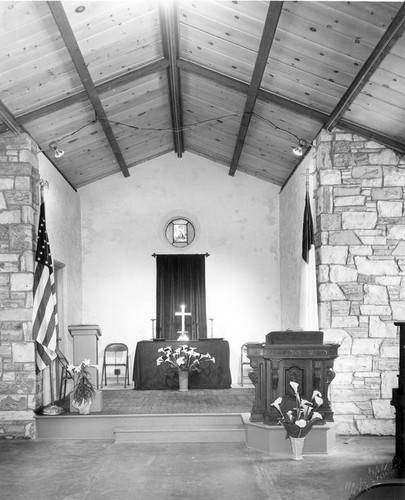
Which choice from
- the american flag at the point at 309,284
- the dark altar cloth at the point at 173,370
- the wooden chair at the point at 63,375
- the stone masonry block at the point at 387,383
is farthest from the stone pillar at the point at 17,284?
the stone masonry block at the point at 387,383

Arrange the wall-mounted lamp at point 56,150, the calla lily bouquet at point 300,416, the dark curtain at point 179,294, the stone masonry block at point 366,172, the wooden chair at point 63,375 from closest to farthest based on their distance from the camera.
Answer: the calla lily bouquet at point 300,416
the stone masonry block at point 366,172
the wall-mounted lamp at point 56,150
the wooden chair at point 63,375
the dark curtain at point 179,294

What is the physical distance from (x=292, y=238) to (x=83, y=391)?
407 cm

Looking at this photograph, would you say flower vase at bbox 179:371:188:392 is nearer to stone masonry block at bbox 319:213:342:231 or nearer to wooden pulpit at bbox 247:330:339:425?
wooden pulpit at bbox 247:330:339:425

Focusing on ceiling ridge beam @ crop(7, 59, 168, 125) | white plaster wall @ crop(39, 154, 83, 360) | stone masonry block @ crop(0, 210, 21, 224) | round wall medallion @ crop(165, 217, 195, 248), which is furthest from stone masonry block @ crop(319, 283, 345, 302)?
round wall medallion @ crop(165, 217, 195, 248)

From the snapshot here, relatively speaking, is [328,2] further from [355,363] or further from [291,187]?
[291,187]

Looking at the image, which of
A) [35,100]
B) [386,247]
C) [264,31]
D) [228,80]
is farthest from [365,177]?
[35,100]

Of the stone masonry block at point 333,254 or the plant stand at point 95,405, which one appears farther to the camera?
the plant stand at point 95,405

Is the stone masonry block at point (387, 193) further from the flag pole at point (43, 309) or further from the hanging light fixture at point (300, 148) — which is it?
the flag pole at point (43, 309)

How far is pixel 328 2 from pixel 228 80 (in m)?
2.23

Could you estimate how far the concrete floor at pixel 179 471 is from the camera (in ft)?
15.6

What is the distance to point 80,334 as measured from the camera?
9.41 m

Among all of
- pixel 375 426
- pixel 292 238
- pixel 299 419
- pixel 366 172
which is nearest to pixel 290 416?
pixel 299 419

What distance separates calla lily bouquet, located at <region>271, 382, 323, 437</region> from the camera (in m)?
5.70

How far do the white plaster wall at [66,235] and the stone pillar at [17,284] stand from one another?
833 mm
